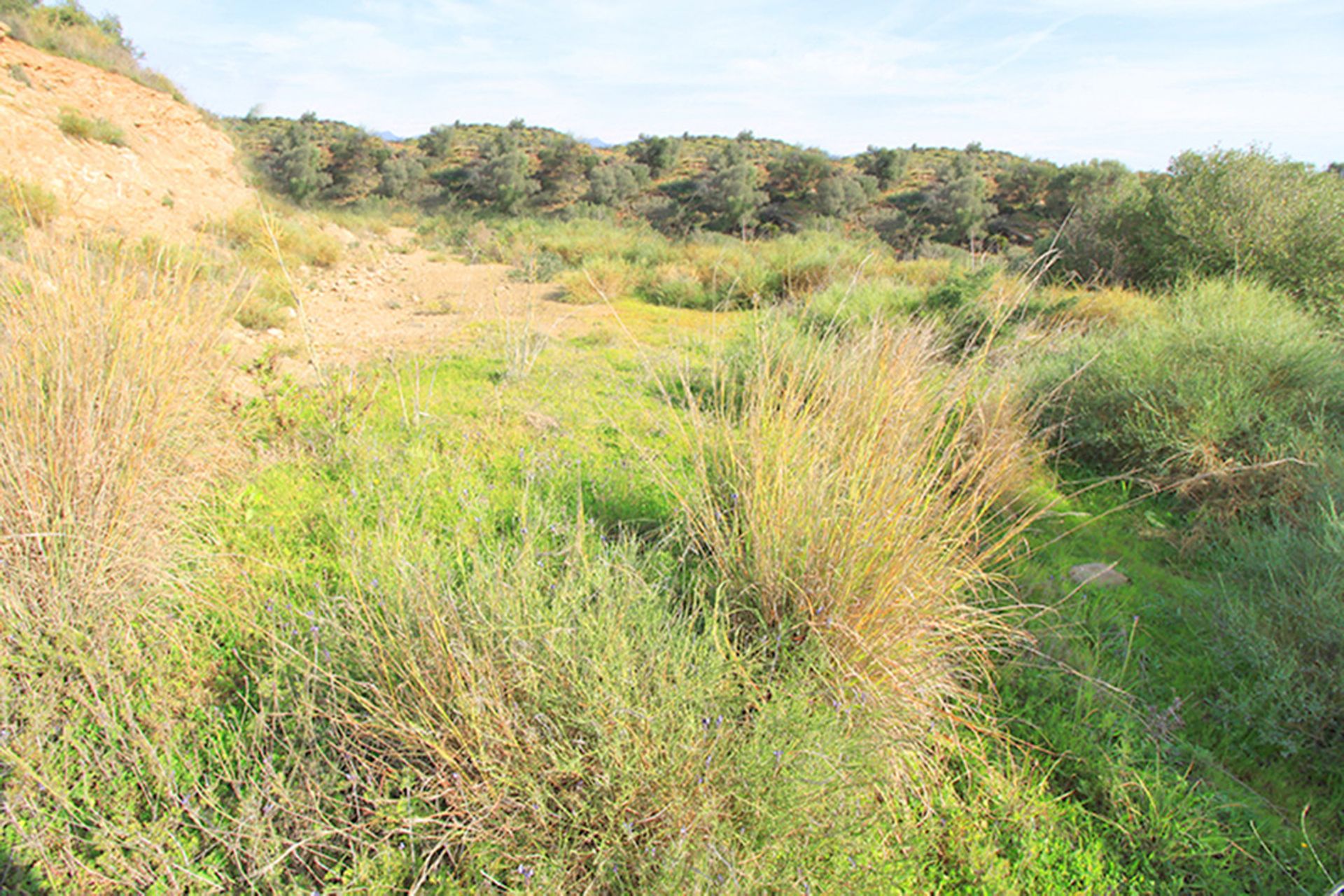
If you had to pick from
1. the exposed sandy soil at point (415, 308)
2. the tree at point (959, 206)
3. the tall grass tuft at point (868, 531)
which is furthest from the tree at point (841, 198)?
the tall grass tuft at point (868, 531)

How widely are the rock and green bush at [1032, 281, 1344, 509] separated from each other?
2.46 ft

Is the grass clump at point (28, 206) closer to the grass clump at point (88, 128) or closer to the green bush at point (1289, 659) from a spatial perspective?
the grass clump at point (88, 128)

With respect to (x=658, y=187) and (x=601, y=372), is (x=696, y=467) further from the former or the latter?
(x=658, y=187)

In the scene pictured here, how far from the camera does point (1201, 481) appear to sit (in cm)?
395

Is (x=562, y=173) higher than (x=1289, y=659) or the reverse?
higher

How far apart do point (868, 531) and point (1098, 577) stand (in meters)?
2.02

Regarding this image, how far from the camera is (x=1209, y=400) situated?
3990mm

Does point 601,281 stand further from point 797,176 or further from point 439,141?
point 439,141

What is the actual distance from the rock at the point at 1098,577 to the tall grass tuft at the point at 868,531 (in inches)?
45.4

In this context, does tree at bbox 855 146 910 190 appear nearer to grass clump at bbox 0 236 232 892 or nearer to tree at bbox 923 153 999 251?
tree at bbox 923 153 999 251

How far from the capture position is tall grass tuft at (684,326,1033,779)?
1.98m

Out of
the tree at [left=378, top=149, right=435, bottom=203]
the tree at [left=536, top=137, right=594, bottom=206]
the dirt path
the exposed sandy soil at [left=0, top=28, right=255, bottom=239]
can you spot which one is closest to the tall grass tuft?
the dirt path

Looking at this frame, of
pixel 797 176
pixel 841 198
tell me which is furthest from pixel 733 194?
pixel 797 176

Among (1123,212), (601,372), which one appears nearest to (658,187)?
(1123,212)
